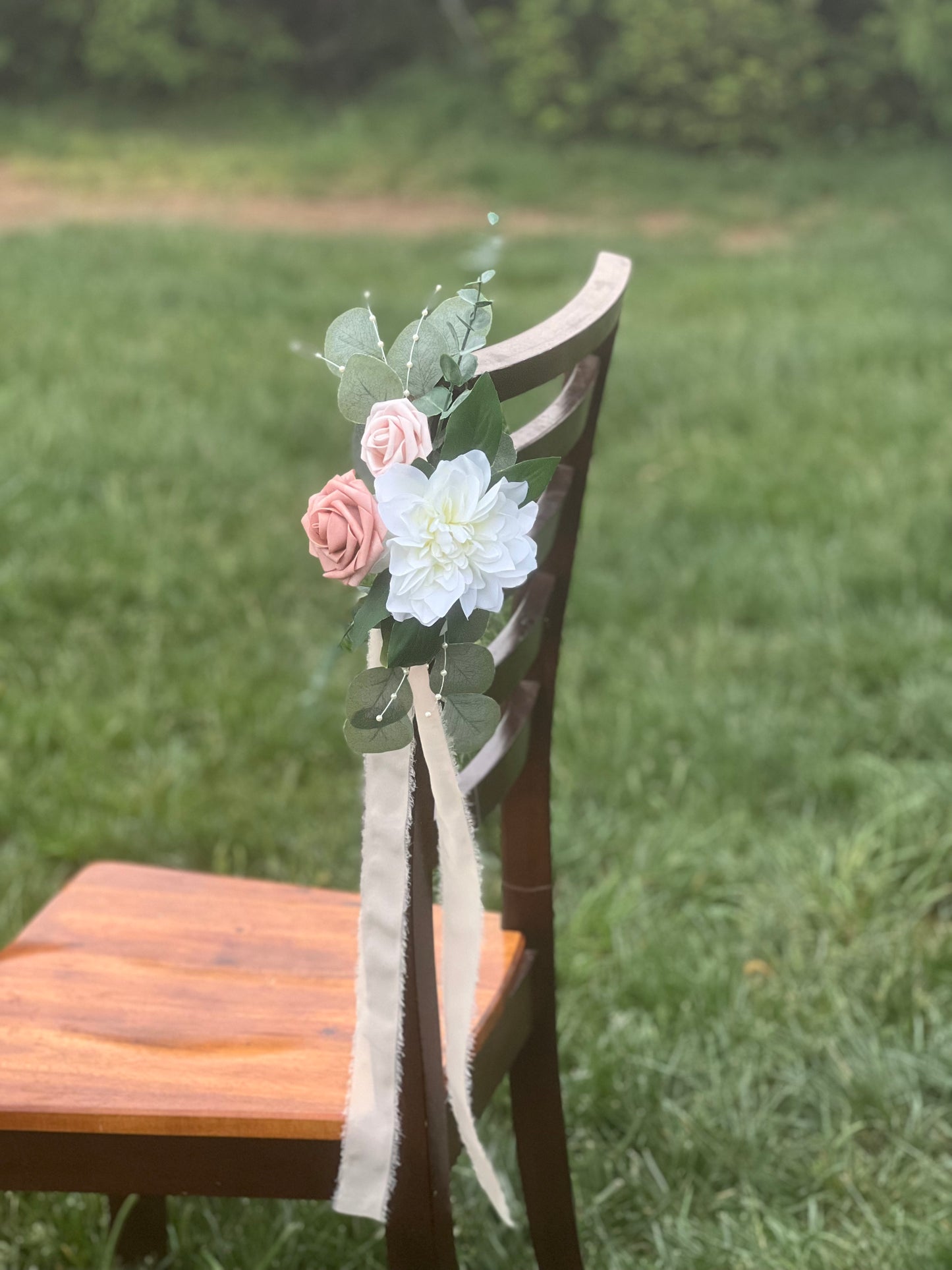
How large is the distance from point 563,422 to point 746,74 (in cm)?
1313

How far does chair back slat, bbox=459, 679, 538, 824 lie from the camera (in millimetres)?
1338

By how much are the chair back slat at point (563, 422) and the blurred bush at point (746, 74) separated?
491 inches

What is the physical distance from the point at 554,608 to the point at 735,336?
5.25 metres

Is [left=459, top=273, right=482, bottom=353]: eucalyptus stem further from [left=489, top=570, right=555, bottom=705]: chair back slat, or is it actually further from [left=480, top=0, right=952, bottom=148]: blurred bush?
[left=480, top=0, right=952, bottom=148]: blurred bush

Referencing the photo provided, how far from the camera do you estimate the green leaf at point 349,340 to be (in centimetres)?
102

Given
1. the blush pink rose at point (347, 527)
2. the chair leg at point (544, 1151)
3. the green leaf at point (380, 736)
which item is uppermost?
the blush pink rose at point (347, 527)

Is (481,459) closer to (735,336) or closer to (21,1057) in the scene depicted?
(21,1057)

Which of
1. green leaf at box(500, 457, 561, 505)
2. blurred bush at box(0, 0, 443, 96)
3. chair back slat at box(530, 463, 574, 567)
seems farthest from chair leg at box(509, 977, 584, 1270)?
blurred bush at box(0, 0, 443, 96)

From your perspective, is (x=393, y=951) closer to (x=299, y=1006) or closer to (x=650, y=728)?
(x=299, y=1006)

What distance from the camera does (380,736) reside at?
40.9 inches

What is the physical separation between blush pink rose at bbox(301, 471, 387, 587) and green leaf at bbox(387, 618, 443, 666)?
0.16 ft

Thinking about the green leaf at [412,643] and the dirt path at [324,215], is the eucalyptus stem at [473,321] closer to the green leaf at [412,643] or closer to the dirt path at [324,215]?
the green leaf at [412,643]

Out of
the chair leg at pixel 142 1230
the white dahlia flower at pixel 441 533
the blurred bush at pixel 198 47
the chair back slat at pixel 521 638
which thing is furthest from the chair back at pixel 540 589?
the blurred bush at pixel 198 47

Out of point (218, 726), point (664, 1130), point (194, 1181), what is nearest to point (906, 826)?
point (664, 1130)
